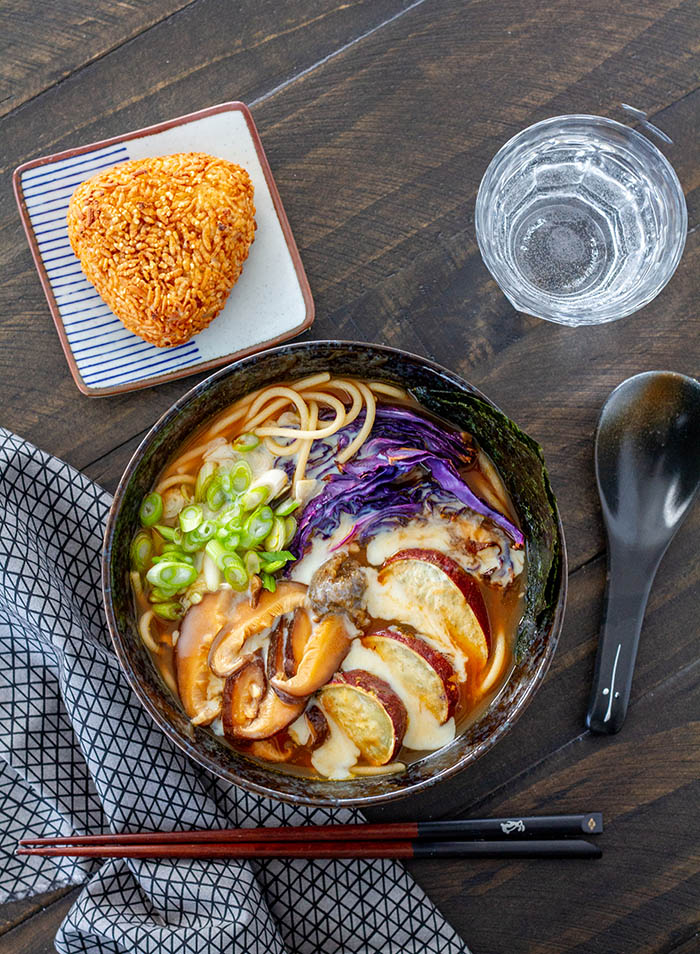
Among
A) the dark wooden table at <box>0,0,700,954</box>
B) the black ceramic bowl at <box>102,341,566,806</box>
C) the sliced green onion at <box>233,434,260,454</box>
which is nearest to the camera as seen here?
the black ceramic bowl at <box>102,341,566,806</box>

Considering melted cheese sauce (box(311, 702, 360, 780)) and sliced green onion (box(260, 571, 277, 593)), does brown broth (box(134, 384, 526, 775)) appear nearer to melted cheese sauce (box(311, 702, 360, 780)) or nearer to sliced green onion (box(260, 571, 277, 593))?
melted cheese sauce (box(311, 702, 360, 780))

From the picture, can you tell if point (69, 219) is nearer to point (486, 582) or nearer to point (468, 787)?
point (486, 582)

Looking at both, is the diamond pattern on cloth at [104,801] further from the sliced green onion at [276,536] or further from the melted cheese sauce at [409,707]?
the sliced green onion at [276,536]

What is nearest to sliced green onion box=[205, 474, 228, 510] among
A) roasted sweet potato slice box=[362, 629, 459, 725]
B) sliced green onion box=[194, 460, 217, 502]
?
sliced green onion box=[194, 460, 217, 502]

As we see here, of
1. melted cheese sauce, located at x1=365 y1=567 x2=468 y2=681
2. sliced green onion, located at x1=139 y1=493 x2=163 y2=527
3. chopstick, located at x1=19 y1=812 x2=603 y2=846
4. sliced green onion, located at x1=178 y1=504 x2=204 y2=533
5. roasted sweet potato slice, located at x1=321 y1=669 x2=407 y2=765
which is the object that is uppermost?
sliced green onion, located at x1=139 y1=493 x2=163 y2=527

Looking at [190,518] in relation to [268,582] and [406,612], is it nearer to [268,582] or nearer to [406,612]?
[268,582]

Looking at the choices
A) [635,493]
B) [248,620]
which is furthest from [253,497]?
[635,493]
